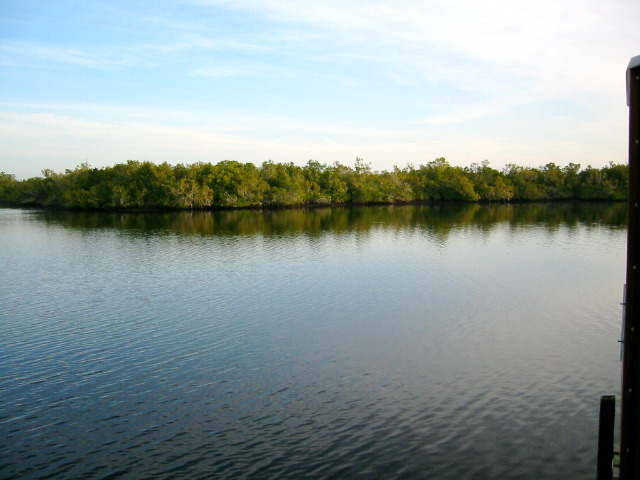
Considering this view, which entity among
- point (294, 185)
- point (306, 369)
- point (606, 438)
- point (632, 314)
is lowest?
point (306, 369)

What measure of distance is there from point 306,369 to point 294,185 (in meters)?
89.8

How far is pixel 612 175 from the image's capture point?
118625mm

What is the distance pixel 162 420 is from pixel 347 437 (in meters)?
4.12

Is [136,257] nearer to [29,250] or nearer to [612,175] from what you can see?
[29,250]

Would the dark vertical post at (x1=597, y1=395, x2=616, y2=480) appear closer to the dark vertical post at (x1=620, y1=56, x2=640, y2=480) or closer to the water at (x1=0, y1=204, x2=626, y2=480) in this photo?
the dark vertical post at (x1=620, y1=56, x2=640, y2=480)

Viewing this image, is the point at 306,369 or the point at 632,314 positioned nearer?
the point at 632,314

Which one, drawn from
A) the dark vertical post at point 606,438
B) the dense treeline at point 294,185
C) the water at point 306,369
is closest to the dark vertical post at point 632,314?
the dark vertical post at point 606,438

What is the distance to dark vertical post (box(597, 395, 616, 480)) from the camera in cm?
666

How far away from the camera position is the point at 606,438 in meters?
6.71

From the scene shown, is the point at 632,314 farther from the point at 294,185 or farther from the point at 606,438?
the point at 294,185

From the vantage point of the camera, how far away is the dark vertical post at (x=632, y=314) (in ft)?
18.1

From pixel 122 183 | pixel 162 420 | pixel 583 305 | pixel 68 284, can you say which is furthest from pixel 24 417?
pixel 122 183

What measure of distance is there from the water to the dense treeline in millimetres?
67015

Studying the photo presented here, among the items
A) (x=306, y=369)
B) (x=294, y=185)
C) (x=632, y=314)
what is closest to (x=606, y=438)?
(x=632, y=314)
